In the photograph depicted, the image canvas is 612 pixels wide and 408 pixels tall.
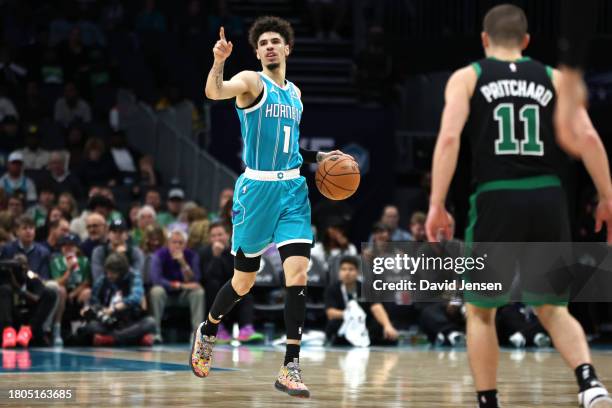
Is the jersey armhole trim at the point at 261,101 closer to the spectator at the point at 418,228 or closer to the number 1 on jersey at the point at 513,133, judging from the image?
the number 1 on jersey at the point at 513,133

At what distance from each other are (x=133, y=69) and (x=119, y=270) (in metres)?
7.04

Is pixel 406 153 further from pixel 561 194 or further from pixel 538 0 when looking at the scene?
pixel 561 194

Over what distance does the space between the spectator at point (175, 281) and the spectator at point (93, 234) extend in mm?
679

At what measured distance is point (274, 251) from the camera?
15438 millimetres


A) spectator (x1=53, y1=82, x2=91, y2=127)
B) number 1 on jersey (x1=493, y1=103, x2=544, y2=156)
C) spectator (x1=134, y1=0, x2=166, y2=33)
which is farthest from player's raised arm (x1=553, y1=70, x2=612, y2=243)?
spectator (x1=134, y1=0, x2=166, y2=33)

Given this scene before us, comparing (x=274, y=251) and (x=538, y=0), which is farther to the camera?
(x=538, y=0)

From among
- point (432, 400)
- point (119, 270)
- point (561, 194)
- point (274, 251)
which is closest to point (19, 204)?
point (119, 270)

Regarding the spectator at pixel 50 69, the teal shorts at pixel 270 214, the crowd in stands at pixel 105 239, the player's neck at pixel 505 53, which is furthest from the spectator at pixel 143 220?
the player's neck at pixel 505 53

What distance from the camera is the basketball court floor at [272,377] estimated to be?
7.69 metres

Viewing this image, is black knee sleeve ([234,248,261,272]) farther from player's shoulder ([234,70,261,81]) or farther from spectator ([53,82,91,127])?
spectator ([53,82,91,127])

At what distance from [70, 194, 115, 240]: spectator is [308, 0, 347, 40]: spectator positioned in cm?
836

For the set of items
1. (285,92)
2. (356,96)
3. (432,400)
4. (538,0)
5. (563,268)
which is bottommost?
(432,400)

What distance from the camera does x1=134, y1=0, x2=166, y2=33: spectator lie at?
21.1 m

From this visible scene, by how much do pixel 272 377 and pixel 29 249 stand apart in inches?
207
